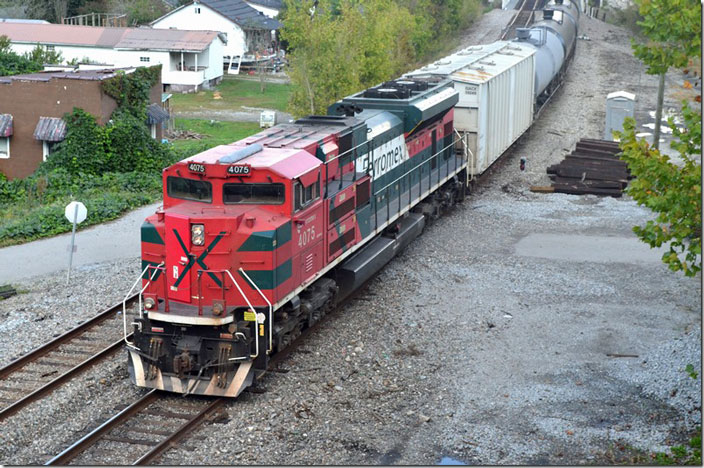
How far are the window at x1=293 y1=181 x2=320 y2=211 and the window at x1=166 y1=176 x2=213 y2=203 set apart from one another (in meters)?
1.27

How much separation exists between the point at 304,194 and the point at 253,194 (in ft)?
2.99

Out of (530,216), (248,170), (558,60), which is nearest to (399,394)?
(248,170)

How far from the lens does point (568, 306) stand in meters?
17.1

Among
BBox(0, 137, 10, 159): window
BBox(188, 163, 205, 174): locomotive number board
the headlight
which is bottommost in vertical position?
BBox(0, 137, 10, 159): window

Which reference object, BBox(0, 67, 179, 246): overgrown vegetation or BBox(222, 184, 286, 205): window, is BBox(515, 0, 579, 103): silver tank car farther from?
BBox(222, 184, 286, 205): window

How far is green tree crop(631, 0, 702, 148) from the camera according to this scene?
11.3 m

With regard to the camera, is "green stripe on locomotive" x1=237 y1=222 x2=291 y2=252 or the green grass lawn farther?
the green grass lawn

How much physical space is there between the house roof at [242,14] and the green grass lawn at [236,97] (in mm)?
5943

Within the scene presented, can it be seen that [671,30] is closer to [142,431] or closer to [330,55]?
[142,431]

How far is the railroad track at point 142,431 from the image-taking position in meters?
11.2

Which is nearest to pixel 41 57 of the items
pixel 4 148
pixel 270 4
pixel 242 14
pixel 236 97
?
pixel 4 148

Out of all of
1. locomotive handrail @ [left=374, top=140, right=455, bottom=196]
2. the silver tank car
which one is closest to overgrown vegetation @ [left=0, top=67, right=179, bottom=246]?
locomotive handrail @ [left=374, top=140, right=455, bottom=196]

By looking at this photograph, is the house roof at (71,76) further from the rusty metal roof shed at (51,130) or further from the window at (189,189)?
the window at (189,189)

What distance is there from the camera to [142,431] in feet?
39.2
